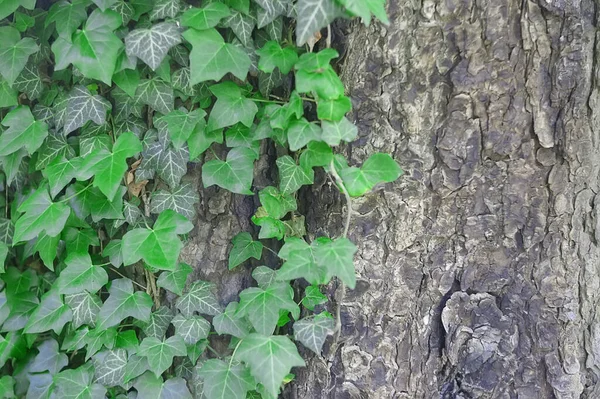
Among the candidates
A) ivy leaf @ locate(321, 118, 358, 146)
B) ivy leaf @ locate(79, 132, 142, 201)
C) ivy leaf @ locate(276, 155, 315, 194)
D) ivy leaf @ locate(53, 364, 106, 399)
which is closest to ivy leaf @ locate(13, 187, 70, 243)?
ivy leaf @ locate(79, 132, 142, 201)

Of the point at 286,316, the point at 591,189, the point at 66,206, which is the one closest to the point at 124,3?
the point at 66,206

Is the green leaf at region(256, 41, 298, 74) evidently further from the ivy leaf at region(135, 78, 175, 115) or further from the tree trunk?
the ivy leaf at region(135, 78, 175, 115)

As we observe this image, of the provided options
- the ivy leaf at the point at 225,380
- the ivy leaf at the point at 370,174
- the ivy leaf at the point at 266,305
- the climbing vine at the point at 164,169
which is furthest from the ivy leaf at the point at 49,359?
the ivy leaf at the point at 370,174

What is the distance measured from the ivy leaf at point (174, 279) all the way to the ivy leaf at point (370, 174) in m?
0.43

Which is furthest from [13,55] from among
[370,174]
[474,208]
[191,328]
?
[474,208]

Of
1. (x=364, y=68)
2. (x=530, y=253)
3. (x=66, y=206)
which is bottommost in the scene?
(x=66, y=206)

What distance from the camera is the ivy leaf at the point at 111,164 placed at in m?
1.06

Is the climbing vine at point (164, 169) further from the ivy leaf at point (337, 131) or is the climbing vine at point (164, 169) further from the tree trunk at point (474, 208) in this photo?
the tree trunk at point (474, 208)

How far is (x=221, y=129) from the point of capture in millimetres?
1138

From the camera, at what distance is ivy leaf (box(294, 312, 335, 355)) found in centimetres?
111

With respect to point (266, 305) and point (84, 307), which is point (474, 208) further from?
point (84, 307)

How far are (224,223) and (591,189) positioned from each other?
0.84 meters

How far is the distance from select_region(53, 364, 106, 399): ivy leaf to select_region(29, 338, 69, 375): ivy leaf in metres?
0.10

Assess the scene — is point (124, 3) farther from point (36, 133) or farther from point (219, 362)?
point (219, 362)
